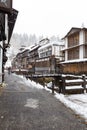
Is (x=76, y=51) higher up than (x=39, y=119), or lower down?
higher up

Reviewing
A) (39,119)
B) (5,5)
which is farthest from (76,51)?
(5,5)

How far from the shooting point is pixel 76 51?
44812mm

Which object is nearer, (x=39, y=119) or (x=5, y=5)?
(x=5, y=5)

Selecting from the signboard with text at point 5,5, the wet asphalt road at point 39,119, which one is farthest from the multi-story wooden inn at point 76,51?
the signboard with text at point 5,5

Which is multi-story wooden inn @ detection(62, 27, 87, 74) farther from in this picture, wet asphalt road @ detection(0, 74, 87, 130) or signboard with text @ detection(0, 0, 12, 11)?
A: signboard with text @ detection(0, 0, 12, 11)

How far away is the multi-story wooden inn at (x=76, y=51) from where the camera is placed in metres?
41.4

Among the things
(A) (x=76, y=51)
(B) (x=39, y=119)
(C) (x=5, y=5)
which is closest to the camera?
(C) (x=5, y=5)

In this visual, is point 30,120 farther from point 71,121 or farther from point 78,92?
point 78,92

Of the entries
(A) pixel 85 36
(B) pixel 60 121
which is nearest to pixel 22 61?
(A) pixel 85 36

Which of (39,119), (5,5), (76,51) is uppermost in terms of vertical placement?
(76,51)

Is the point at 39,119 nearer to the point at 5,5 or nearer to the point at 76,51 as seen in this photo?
the point at 5,5

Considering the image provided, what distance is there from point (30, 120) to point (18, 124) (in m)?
0.60

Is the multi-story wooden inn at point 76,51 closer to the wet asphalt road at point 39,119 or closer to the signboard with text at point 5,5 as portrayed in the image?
the wet asphalt road at point 39,119

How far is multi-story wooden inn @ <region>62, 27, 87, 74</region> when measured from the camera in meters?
41.4
